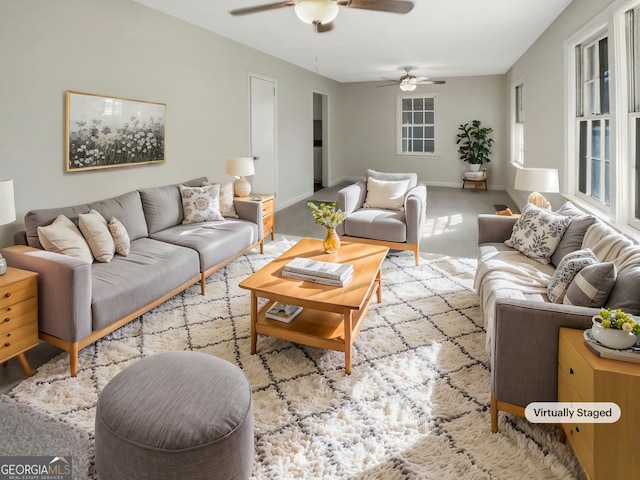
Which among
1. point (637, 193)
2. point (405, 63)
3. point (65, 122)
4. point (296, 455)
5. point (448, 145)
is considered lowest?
point (296, 455)

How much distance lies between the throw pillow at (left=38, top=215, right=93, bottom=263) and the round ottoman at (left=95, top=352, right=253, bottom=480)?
1509 mm

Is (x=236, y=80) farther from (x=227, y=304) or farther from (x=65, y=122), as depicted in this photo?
(x=227, y=304)

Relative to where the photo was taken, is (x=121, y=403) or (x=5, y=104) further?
(x=5, y=104)

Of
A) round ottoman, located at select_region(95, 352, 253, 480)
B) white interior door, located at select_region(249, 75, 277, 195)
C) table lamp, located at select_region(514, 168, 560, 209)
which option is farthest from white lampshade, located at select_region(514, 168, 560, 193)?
white interior door, located at select_region(249, 75, 277, 195)

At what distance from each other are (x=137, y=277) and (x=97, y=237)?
493mm

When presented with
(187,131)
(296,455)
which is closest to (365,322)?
(296,455)

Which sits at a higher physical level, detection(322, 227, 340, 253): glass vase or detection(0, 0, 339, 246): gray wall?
detection(0, 0, 339, 246): gray wall

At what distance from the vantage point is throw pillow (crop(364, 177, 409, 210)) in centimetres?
488

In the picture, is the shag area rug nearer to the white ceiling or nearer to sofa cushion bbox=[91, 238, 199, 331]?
sofa cushion bbox=[91, 238, 199, 331]

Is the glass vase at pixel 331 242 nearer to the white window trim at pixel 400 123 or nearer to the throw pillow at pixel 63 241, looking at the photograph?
the throw pillow at pixel 63 241

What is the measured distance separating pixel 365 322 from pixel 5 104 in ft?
9.68

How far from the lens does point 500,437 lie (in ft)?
6.24

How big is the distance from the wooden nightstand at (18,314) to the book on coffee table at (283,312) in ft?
4.38

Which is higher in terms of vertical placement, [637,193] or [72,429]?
[637,193]
